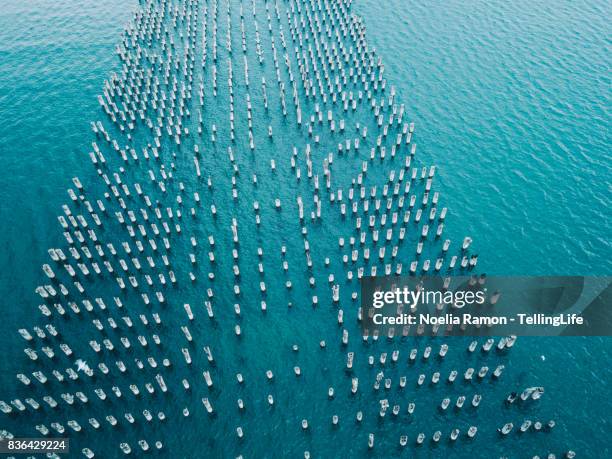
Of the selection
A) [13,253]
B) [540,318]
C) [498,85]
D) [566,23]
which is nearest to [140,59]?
[13,253]

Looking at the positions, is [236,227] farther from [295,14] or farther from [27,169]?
[295,14]

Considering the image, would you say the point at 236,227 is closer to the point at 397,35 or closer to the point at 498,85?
the point at 498,85

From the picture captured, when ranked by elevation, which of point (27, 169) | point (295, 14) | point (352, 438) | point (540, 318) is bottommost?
point (352, 438)

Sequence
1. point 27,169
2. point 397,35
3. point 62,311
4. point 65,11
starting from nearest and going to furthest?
point 62,311 < point 27,169 < point 397,35 < point 65,11

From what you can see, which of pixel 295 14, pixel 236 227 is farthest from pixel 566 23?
pixel 236 227

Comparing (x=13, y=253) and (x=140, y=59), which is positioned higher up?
(x=140, y=59)

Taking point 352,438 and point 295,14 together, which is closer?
point 352,438

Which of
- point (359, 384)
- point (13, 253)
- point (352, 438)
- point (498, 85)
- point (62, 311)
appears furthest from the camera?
point (498, 85)
